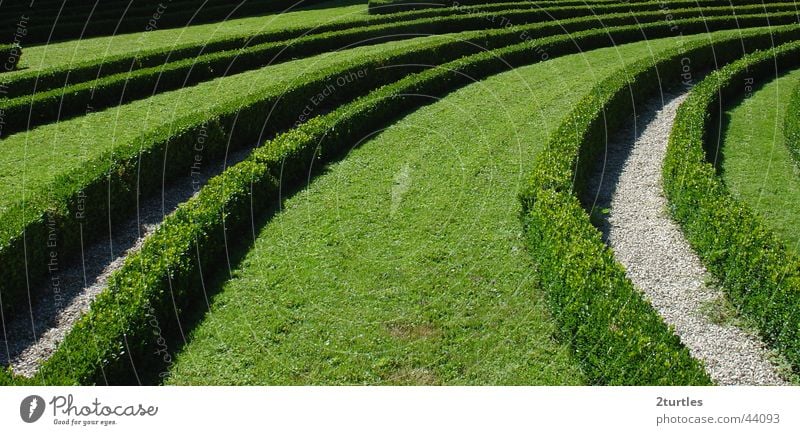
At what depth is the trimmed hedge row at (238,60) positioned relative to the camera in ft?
81.5

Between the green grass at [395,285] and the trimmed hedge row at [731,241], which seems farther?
the trimmed hedge row at [731,241]

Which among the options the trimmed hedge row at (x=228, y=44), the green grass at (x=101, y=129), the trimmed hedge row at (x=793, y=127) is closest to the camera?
the green grass at (x=101, y=129)

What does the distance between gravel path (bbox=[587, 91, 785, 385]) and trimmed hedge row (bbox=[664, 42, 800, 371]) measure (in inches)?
13.7

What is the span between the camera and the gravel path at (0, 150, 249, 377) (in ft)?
43.3

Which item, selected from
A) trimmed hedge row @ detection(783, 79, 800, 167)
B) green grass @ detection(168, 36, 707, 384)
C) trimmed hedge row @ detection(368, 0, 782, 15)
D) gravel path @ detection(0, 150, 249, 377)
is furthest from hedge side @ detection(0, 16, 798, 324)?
trimmed hedge row @ detection(783, 79, 800, 167)

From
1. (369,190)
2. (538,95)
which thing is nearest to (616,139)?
(538,95)

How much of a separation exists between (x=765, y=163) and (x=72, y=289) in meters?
18.3

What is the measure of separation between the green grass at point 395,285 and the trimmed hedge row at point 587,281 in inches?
24.0

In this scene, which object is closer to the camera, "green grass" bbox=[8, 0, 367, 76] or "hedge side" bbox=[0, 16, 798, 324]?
"hedge side" bbox=[0, 16, 798, 324]

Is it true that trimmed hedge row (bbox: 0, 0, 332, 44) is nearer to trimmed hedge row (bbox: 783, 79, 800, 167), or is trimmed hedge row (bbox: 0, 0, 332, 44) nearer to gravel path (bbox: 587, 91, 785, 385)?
gravel path (bbox: 587, 91, 785, 385)

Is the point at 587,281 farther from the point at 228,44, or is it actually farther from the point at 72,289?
the point at 228,44

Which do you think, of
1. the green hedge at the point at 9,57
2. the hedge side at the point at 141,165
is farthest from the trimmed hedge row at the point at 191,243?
the green hedge at the point at 9,57

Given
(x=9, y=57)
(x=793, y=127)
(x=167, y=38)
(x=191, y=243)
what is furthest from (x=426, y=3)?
(x=191, y=243)

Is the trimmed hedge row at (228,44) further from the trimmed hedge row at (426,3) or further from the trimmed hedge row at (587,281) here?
the trimmed hedge row at (587,281)
